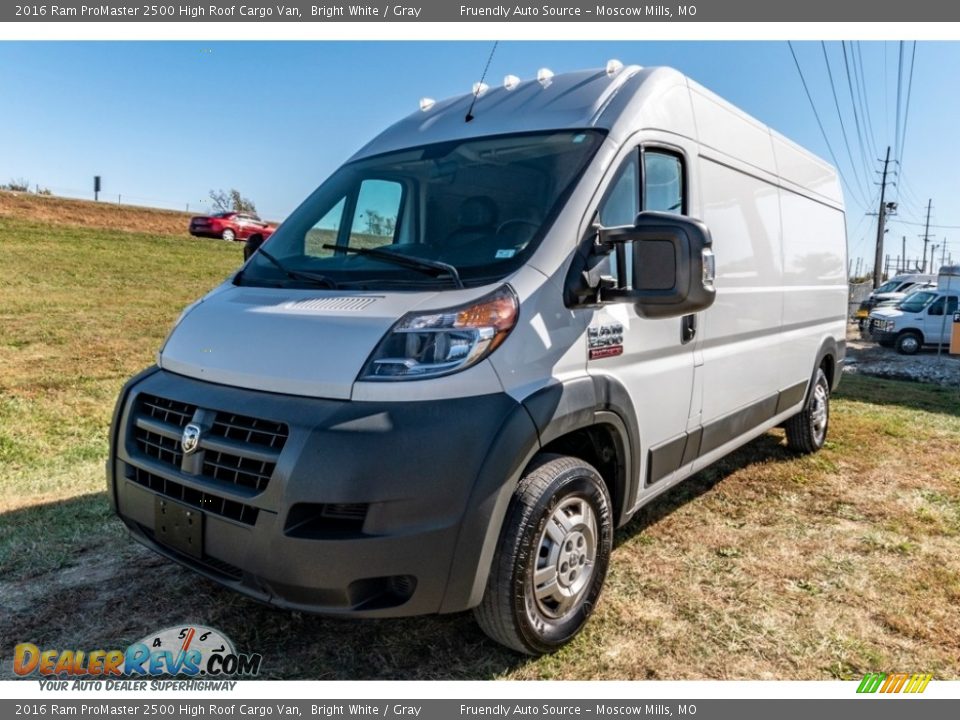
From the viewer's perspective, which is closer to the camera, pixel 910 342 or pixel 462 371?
pixel 462 371

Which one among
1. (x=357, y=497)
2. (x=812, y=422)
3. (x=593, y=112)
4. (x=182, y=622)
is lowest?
(x=182, y=622)

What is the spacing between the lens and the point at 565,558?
111 inches

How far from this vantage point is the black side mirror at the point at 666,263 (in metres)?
2.59

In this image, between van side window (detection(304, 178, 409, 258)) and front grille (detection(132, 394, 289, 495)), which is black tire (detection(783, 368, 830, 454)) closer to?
van side window (detection(304, 178, 409, 258))

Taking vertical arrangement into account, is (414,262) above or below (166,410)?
above

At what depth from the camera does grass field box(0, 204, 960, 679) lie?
2.88 meters

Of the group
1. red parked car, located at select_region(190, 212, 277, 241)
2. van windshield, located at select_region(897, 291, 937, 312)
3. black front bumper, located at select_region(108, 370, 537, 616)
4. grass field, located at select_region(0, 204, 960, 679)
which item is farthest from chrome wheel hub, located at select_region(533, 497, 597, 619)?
red parked car, located at select_region(190, 212, 277, 241)

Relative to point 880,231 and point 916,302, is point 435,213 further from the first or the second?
point 880,231

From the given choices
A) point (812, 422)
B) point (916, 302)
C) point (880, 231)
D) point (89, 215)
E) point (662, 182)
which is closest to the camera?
point (662, 182)

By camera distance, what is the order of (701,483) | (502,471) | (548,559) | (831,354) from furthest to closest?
(831,354) < (701,483) < (548,559) < (502,471)

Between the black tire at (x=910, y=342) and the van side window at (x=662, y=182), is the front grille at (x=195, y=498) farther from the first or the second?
the black tire at (x=910, y=342)

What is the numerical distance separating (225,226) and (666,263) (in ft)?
88.4

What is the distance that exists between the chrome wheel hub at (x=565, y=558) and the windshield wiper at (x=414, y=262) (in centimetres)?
105

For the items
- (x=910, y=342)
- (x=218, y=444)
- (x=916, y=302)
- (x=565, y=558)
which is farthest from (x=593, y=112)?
(x=916, y=302)
